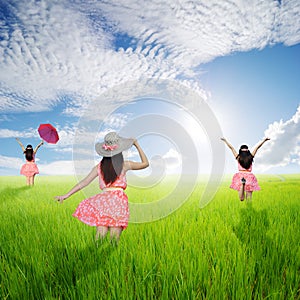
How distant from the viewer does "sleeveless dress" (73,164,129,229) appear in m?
3.62

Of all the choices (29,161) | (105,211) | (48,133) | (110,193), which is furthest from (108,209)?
(29,161)

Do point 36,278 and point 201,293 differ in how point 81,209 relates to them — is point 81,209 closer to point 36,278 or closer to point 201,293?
point 36,278

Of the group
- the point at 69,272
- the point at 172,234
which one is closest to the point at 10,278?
the point at 69,272

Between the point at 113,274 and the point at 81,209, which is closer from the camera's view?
A: the point at 113,274

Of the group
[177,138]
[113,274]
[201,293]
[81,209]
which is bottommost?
[201,293]

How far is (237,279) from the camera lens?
7.61ft

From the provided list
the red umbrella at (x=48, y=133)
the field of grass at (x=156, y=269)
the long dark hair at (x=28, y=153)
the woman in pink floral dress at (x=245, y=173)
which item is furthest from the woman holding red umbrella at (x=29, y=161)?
the field of grass at (x=156, y=269)

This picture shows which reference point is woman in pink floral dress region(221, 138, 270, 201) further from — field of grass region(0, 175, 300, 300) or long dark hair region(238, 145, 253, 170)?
field of grass region(0, 175, 300, 300)

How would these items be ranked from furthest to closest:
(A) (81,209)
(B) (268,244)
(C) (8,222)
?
(C) (8,222), (A) (81,209), (B) (268,244)

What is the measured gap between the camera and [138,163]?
3.92 m

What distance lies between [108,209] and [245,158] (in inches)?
223

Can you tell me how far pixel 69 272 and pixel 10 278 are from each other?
0.48 meters

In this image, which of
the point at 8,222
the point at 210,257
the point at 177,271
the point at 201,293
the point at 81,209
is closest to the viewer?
the point at 201,293

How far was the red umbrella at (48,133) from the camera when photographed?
29.9 feet
